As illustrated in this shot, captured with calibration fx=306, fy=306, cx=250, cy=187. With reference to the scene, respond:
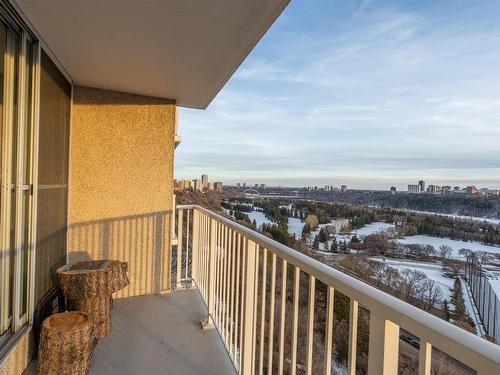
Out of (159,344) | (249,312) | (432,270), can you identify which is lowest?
(159,344)

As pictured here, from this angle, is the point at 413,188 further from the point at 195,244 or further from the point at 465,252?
the point at 195,244

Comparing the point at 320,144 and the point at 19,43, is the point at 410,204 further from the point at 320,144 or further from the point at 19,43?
the point at 320,144

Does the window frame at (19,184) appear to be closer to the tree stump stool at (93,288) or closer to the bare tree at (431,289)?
the tree stump stool at (93,288)

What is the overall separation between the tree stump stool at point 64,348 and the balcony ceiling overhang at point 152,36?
2138 millimetres

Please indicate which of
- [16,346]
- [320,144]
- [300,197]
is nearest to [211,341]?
[16,346]

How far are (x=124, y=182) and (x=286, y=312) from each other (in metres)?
2.85

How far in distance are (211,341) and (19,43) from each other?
9.12 ft

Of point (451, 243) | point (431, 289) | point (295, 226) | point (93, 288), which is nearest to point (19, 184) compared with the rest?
point (93, 288)

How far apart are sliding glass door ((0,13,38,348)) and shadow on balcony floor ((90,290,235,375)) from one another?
2.52 ft

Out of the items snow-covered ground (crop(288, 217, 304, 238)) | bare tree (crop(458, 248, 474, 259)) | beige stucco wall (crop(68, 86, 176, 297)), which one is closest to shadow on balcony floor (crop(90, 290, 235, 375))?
beige stucco wall (crop(68, 86, 176, 297))

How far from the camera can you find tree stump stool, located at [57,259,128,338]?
106 inches

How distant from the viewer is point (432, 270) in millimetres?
2684

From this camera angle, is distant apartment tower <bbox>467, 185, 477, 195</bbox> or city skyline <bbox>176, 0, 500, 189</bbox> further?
city skyline <bbox>176, 0, 500, 189</bbox>

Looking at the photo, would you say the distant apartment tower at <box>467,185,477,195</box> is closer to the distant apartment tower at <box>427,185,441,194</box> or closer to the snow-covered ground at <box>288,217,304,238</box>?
the distant apartment tower at <box>427,185,441,194</box>
